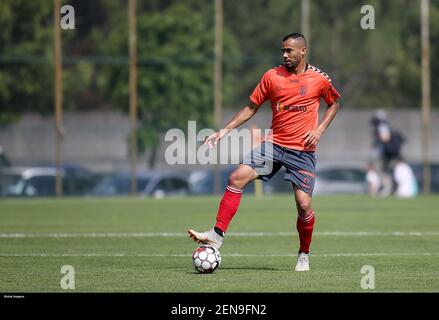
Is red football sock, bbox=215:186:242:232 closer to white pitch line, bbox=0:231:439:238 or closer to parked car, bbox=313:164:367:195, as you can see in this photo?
white pitch line, bbox=0:231:439:238

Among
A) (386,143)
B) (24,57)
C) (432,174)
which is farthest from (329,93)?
(24,57)

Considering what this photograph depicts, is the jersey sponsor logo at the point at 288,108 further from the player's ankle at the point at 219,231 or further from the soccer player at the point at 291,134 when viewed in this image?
the player's ankle at the point at 219,231

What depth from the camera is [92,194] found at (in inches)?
1657

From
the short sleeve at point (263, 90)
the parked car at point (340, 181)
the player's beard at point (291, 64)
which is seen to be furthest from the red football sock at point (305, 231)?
the parked car at point (340, 181)

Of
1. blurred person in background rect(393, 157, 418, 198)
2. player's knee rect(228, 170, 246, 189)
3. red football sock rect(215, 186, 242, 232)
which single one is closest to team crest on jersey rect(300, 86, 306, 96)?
player's knee rect(228, 170, 246, 189)

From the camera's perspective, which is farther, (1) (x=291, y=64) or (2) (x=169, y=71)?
(2) (x=169, y=71)

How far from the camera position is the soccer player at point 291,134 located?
13398 mm

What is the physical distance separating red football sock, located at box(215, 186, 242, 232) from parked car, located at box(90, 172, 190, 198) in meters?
28.1

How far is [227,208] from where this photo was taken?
1341 cm

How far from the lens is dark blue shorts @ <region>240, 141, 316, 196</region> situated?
1344 centimetres

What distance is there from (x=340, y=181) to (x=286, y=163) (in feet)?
104

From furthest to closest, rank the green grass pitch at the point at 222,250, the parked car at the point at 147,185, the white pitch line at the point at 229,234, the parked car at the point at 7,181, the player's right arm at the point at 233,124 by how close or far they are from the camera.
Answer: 1. the parked car at the point at 147,185
2. the parked car at the point at 7,181
3. the white pitch line at the point at 229,234
4. the player's right arm at the point at 233,124
5. the green grass pitch at the point at 222,250

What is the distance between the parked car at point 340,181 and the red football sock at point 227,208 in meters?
31.3

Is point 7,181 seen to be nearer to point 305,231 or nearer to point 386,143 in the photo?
point 386,143
